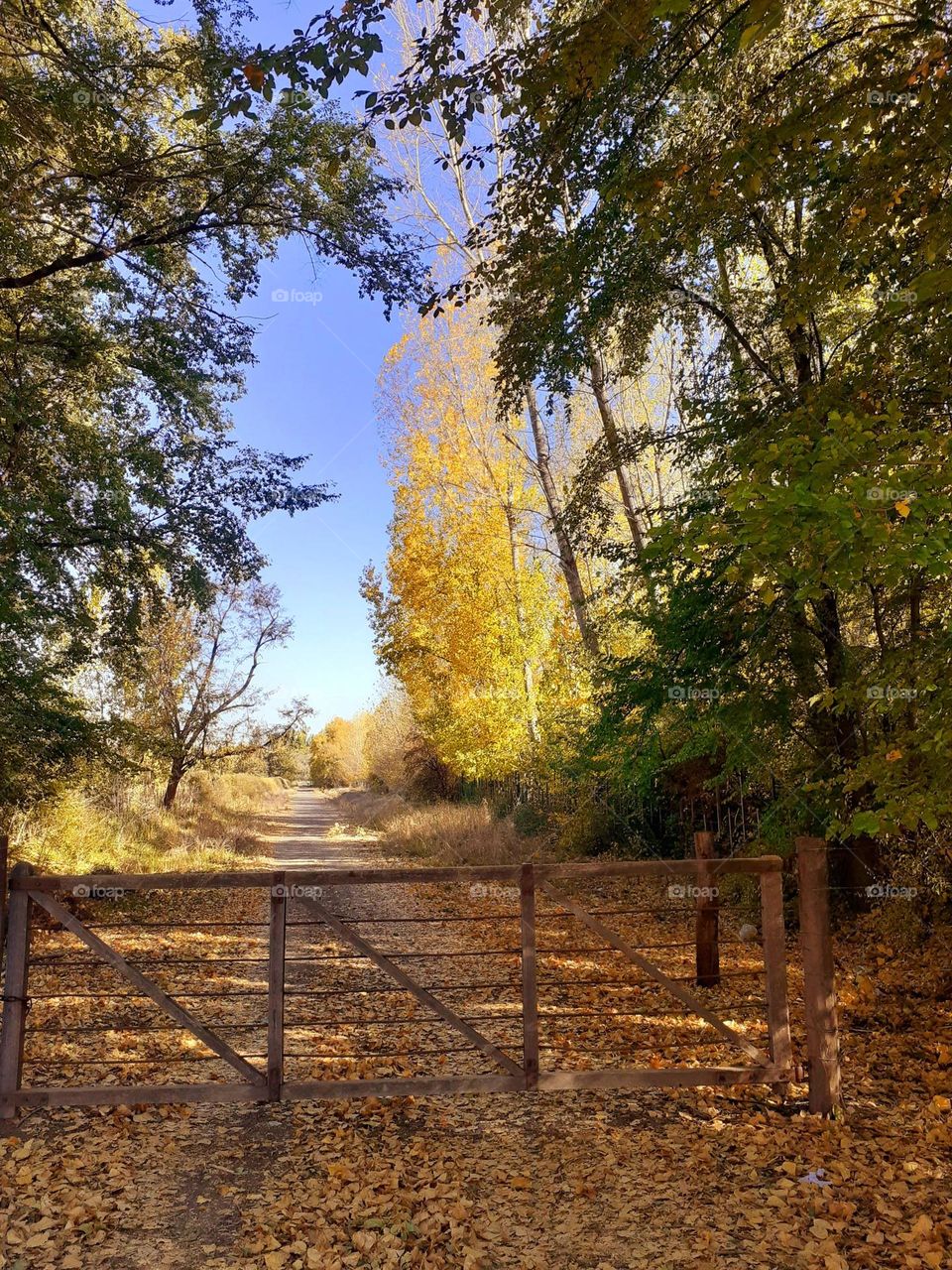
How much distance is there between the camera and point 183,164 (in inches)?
360

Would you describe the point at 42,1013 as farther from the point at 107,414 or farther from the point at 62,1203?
the point at 107,414

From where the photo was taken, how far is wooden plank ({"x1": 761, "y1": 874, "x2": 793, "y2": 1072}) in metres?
4.95

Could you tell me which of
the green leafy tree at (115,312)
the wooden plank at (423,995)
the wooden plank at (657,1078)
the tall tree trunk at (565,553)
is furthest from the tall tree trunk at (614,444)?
the wooden plank at (423,995)

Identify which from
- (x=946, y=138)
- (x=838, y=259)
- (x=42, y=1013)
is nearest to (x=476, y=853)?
(x=42, y=1013)

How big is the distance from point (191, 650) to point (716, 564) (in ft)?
52.7

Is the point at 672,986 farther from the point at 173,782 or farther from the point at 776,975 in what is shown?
the point at 173,782

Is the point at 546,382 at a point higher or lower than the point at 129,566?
higher

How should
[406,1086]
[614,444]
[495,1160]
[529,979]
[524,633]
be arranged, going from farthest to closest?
[524,633]
[614,444]
[529,979]
[406,1086]
[495,1160]

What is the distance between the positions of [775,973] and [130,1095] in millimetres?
4142

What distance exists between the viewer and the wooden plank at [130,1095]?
182 inches

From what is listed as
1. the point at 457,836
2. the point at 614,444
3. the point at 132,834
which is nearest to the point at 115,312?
the point at 614,444

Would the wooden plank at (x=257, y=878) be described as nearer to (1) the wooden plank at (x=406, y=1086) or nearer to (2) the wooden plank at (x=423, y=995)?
(2) the wooden plank at (x=423, y=995)

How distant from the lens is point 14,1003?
188 inches

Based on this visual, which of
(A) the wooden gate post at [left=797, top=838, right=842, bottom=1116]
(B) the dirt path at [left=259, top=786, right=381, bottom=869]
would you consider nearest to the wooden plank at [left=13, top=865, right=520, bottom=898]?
(A) the wooden gate post at [left=797, top=838, right=842, bottom=1116]
